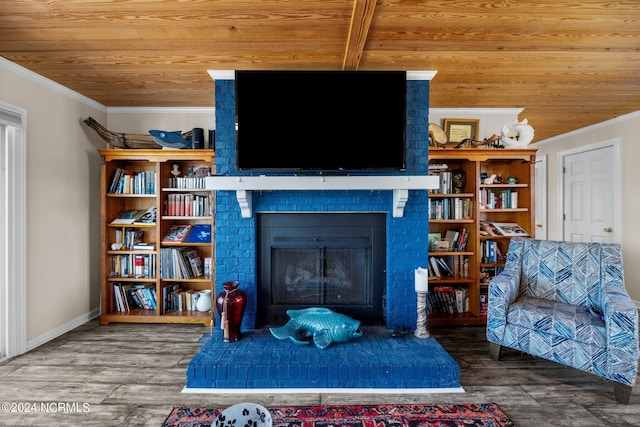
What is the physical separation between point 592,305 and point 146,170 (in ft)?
13.1

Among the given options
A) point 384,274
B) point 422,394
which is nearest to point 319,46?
point 384,274

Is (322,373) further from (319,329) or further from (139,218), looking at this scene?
(139,218)

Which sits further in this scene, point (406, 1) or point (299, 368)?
point (299, 368)

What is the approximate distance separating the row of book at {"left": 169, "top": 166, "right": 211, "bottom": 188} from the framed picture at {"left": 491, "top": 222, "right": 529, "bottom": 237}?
286cm

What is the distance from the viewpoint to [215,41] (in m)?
2.20

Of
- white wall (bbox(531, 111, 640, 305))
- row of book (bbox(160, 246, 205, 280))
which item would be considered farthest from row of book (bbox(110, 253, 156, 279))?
white wall (bbox(531, 111, 640, 305))

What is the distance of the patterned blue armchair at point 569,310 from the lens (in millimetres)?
1908

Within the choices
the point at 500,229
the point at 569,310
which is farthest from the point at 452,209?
the point at 569,310

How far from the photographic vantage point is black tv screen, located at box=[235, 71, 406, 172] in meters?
2.38

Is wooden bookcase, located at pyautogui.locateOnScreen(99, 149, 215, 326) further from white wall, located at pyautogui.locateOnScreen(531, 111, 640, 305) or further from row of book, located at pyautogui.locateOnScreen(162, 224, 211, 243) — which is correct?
white wall, located at pyautogui.locateOnScreen(531, 111, 640, 305)

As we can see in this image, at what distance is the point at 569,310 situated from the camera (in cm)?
223

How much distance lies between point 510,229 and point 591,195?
5.64 ft

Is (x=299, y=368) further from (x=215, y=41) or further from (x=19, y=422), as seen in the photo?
(x=215, y=41)

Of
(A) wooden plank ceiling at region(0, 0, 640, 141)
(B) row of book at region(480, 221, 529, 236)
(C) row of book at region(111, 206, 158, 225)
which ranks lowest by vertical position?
(B) row of book at region(480, 221, 529, 236)
